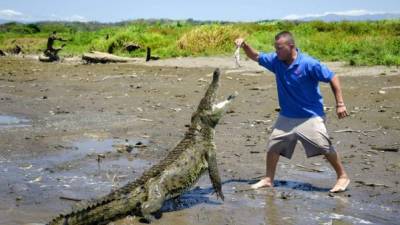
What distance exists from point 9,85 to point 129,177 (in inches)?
530

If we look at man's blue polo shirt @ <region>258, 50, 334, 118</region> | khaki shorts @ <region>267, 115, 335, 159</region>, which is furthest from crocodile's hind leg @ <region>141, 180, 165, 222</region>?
man's blue polo shirt @ <region>258, 50, 334, 118</region>

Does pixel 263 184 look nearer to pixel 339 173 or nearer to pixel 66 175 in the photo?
pixel 339 173

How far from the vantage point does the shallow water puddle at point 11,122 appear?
1224cm

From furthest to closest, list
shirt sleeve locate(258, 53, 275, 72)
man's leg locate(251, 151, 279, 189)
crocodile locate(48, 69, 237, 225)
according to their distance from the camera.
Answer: man's leg locate(251, 151, 279, 189) < shirt sleeve locate(258, 53, 275, 72) < crocodile locate(48, 69, 237, 225)

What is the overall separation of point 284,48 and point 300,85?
0.49 metres

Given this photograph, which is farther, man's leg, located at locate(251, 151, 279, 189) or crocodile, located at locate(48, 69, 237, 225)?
man's leg, located at locate(251, 151, 279, 189)

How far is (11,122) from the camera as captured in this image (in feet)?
41.7

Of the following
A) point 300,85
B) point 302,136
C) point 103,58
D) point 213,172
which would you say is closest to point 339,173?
point 302,136

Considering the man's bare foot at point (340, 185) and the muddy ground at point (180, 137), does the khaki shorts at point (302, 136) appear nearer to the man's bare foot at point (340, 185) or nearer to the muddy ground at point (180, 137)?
the man's bare foot at point (340, 185)

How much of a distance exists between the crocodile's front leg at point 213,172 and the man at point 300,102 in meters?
0.89

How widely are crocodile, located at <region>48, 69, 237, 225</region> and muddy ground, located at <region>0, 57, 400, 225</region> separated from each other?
228 mm

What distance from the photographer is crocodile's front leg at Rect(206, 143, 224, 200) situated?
263 inches

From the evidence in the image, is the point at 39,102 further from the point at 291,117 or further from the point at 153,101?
the point at 291,117

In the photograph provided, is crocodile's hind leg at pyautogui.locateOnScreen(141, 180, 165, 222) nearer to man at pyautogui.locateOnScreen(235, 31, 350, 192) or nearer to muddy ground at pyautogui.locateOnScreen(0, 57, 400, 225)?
muddy ground at pyautogui.locateOnScreen(0, 57, 400, 225)
